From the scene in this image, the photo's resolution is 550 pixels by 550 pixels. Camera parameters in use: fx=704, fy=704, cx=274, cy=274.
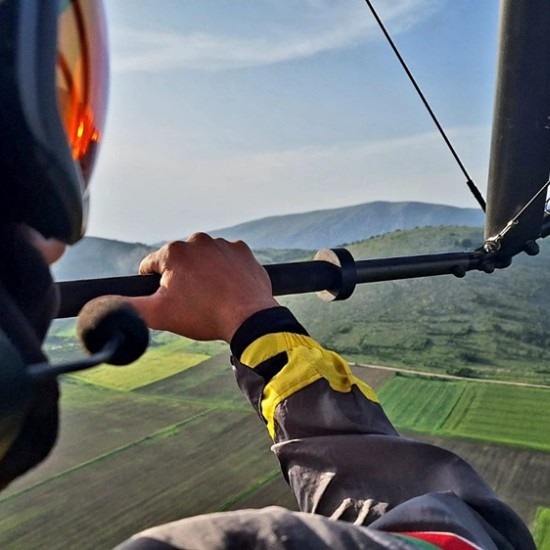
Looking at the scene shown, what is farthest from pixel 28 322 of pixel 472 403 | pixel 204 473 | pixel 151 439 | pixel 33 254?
pixel 472 403

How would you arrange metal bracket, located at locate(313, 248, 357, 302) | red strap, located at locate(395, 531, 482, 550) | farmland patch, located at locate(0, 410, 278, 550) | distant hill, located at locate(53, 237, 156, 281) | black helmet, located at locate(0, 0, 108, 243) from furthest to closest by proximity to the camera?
farmland patch, located at locate(0, 410, 278, 550) → distant hill, located at locate(53, 237, 156, 281) → metal bracket, located at locate(313, 248, 357, 302) → red strap, located at locate(395, 531, 482, 550) → black helmet, located at locate(0, 0, 108, 243)

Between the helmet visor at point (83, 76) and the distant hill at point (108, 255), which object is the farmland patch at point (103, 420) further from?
the helmet visor at point (83, 76)

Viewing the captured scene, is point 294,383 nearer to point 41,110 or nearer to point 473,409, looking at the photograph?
point 41,110

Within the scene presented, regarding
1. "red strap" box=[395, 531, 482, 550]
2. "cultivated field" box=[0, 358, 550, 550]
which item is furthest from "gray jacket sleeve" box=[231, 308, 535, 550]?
"cultivated field" box=[0, 358, 550, 550]

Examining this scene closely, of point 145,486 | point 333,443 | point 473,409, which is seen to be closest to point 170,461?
point 145,486

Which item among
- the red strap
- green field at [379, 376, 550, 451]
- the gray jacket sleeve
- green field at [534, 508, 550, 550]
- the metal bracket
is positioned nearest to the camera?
the red strap

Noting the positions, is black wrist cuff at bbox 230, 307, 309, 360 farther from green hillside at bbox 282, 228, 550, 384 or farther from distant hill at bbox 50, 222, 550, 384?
green hillside at bbox 282, 228, 550, 384

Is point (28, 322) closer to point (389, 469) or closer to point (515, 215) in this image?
point (389, 469)
